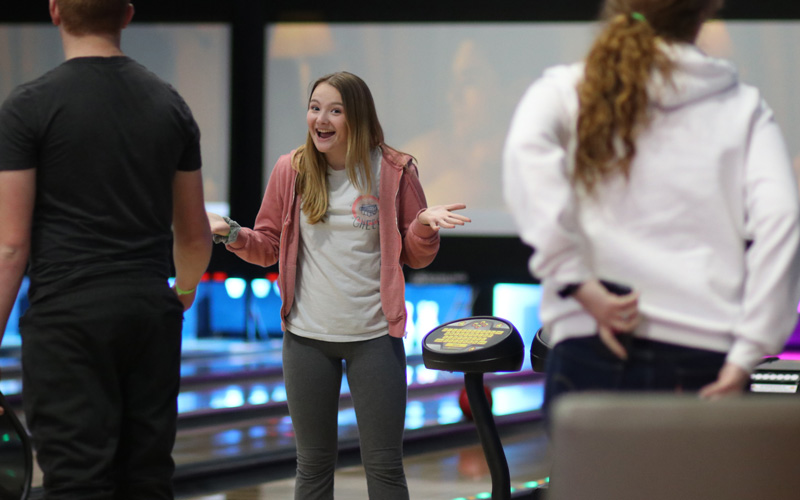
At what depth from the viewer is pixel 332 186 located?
2.49 m

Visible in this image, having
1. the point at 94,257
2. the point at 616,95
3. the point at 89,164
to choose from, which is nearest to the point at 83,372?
the point at 94,257

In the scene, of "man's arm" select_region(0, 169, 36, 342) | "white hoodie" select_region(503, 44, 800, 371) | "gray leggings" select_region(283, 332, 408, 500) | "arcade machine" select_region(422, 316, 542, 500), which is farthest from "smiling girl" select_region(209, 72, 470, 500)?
"white hoodie" select_region(503, 44, 800, 371)

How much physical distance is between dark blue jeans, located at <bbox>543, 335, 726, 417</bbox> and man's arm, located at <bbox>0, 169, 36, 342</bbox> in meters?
1.00

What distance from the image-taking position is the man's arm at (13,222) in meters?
1.72

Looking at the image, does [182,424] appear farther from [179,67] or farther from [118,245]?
[179,67]

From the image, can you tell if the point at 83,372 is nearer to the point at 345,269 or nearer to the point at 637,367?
the point at 345,269

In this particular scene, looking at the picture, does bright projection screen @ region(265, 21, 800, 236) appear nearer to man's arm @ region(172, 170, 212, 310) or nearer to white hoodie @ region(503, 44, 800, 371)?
man's arm @ region(172, 170, 212, 310)

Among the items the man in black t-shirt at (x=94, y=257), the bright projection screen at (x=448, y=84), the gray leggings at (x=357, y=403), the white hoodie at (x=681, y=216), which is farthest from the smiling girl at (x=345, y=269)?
the bright projection screen at (x=448, y=84)

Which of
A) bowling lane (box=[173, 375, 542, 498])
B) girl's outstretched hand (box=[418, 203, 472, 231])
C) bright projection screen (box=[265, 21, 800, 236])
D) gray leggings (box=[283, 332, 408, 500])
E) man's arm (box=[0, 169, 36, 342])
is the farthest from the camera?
bright projection screen (box=[265, 21, 800, 236])

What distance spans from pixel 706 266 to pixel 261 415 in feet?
14.6

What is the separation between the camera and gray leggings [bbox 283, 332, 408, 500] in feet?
7.79

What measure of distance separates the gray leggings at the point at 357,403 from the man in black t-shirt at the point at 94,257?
1.77 ft

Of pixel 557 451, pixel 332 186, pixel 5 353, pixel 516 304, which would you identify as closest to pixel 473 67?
pixel 516 304

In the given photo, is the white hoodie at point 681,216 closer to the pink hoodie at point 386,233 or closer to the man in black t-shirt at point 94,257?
the man in black t-shirt at point 94,257
